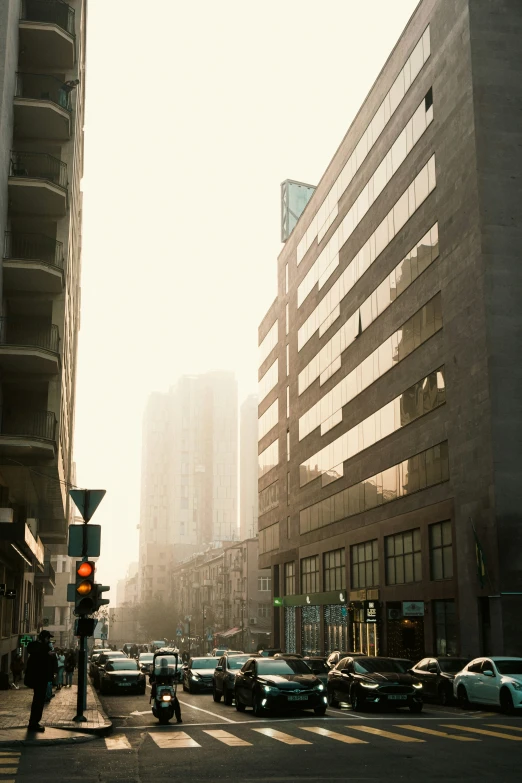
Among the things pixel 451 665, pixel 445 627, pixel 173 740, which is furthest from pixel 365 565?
pixel 173 740

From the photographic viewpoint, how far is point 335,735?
16047 millimetres

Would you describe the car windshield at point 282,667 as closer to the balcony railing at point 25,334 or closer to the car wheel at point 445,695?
the car wheel at point 445,695

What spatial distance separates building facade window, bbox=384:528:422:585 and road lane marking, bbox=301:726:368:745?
1000 inches

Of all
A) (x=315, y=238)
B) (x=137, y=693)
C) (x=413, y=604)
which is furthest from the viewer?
(x=315, y=238)

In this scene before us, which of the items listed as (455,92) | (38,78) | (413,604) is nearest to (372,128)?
(455,92)

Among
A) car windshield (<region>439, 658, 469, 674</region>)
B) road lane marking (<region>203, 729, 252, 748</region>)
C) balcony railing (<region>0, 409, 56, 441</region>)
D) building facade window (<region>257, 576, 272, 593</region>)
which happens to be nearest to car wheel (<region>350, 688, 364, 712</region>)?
car windshield (<region>439, 658, 469, 674</region>)

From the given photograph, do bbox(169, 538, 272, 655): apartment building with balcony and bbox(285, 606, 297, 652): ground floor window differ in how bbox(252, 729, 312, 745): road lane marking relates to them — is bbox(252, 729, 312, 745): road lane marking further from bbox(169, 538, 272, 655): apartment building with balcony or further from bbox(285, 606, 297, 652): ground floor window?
bbox(169, 538, 272, 655): apartment building with balcony

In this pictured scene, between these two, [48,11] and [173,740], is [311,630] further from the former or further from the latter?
[173,740]

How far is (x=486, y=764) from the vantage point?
12102mm

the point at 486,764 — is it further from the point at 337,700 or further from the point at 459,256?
the point at 459,256

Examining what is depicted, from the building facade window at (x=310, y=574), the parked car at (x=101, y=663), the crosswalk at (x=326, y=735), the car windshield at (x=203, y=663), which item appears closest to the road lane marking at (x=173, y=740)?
the crosswalk at (x=326, y=735)

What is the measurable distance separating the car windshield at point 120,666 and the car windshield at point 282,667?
48.8ft

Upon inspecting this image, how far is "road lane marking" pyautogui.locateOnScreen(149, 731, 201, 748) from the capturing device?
15.1 metres

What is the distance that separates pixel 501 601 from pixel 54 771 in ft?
81.2
